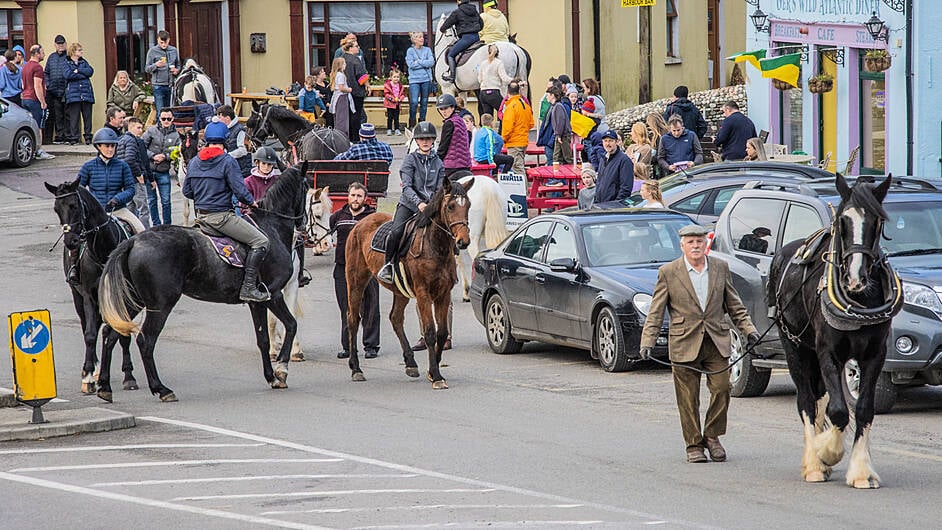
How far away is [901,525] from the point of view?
941cm

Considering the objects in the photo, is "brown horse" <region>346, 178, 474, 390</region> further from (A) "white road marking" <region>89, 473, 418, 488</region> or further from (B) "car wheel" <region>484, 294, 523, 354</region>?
(A) "white road marking" <region>89, 473, 418, 488</region>

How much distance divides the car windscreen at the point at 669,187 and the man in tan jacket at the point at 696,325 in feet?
33.0

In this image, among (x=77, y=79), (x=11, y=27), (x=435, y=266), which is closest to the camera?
Result: (x=435, y=266)

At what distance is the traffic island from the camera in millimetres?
13328

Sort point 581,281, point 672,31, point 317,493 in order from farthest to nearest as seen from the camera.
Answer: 1. point 672,31
2. point 581,281
3. point 317,493

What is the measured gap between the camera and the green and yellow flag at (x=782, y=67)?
30.4 metres

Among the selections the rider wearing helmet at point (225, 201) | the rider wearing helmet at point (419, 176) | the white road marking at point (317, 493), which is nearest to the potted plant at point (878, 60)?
the rider wearing helmet at point (419, 176)

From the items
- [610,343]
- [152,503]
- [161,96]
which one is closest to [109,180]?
[610,343]

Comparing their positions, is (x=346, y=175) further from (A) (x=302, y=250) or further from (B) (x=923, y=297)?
(B) (x=923, y=297)

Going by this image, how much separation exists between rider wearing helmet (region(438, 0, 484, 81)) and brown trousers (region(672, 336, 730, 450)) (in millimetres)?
22915

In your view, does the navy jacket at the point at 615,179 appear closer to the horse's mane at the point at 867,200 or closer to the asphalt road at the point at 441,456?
the asphalt road at the point at 441,456

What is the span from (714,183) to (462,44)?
1360 cm

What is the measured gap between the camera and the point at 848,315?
1055 centimetres

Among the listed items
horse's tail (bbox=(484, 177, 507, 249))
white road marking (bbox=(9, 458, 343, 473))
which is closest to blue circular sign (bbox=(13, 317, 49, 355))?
white road marking (bbox=(9, 458, 343, 473))
